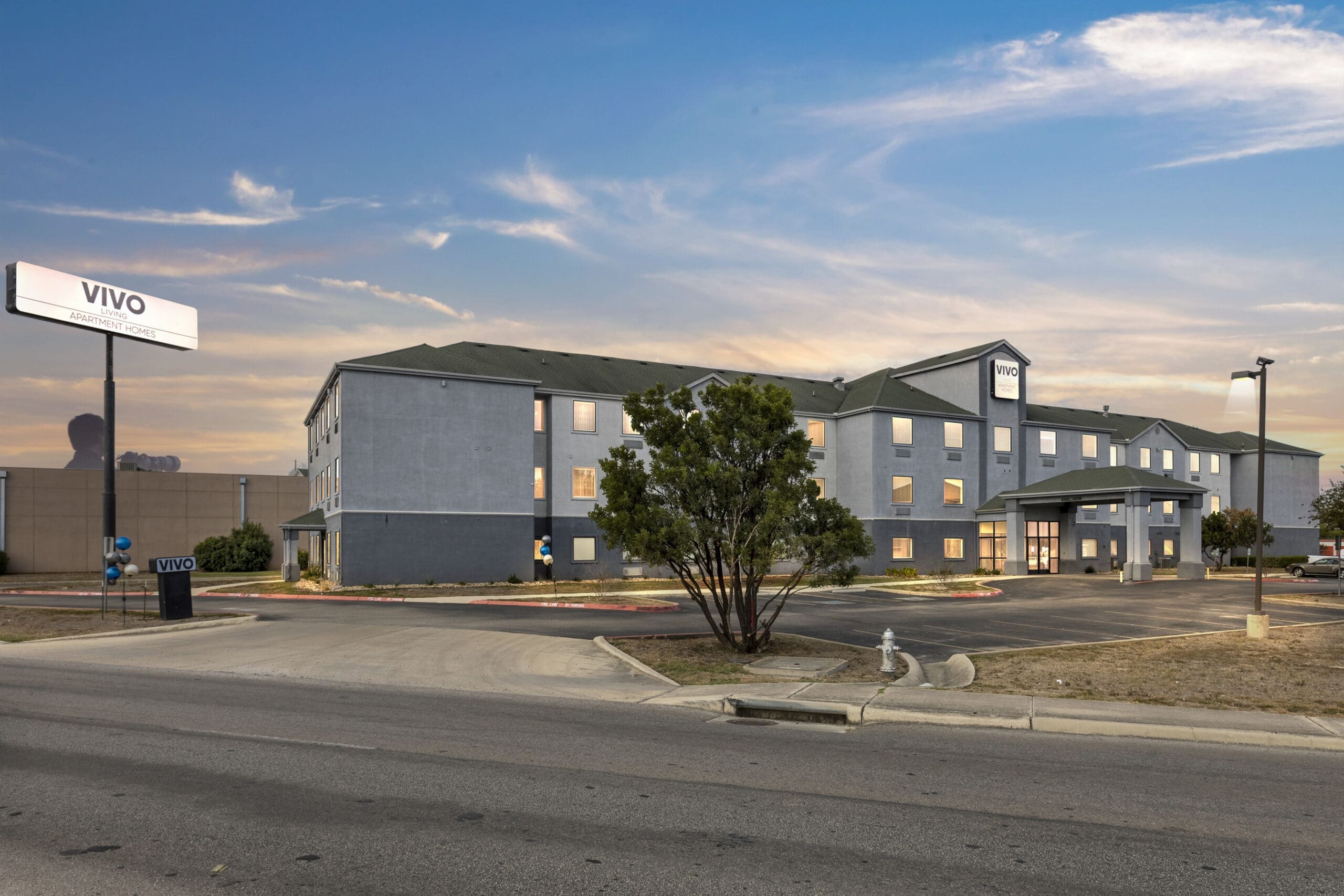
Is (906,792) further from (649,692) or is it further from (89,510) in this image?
(89,510)

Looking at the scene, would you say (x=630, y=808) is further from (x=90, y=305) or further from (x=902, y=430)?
(x=902, y=430)

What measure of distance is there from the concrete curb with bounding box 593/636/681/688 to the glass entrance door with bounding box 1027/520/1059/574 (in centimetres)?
4402

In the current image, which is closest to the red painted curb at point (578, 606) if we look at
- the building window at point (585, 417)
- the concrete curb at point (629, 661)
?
the concrete curb at point (629, 661)

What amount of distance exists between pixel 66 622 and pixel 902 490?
4331 cm

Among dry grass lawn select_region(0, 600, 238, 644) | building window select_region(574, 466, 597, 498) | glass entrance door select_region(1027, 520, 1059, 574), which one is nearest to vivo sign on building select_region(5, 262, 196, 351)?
dry grass lawn select_region(0, 600, 238, 644)

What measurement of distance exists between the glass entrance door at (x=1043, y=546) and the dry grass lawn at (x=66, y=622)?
47482 millimetres

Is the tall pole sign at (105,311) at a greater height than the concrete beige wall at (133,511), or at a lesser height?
greater

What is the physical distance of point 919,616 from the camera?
27703mm

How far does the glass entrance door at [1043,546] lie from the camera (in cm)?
5725

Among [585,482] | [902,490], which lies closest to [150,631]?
[585,482]

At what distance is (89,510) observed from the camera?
218 ft

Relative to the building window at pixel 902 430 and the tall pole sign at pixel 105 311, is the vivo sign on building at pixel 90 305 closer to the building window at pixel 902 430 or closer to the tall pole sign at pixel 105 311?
the tall pole sign at pixel 105 311

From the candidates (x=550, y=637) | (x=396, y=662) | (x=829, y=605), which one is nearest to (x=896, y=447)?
(x=829, y=605)

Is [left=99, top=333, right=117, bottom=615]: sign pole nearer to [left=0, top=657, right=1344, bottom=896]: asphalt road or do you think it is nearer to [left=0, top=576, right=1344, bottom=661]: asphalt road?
[left=0, top=576, right=1344, bottom=661]: asphalt road
